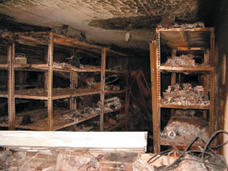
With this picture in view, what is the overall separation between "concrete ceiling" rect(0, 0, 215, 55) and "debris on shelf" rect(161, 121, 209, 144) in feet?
6.15

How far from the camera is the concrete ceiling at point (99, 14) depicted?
8.30 ft

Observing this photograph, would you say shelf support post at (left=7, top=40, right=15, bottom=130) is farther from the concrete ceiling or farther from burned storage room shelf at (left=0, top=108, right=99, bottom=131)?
the concrete ceiling

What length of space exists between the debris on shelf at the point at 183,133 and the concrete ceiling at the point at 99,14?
1874mm

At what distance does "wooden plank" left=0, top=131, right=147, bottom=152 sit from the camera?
6.15 ft

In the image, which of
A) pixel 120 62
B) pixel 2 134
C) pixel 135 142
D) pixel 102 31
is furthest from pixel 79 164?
pixel 120 62

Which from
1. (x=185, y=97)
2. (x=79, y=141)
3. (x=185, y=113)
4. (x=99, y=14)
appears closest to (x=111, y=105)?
(x=185, y=113)

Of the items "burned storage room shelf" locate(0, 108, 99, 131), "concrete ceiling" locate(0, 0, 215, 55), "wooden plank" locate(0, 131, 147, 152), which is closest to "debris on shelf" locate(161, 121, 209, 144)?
"wooden plank" locate(0, 131, 147, 152)

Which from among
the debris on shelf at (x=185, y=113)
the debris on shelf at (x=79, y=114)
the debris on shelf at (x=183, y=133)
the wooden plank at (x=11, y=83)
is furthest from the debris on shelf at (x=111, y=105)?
the debris on shelf at (x=183, y=133)

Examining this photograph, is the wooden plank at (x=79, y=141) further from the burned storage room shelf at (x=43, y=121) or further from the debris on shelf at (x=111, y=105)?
the debris on shelf at (x=111, y=105)

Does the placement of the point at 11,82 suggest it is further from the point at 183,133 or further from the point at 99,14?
the point at 183,133

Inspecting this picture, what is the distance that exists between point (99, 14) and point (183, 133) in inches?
96.3

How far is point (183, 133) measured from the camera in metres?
3.10

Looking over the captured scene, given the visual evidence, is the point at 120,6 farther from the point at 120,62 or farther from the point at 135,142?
the point at 120,62

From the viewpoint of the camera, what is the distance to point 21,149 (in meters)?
1.96
